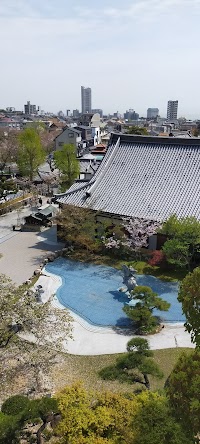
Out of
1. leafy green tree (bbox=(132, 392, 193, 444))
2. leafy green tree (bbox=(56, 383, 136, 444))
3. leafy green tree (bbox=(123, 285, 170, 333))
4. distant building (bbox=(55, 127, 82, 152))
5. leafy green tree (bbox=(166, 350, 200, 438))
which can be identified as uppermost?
distant building (bbox=(55, 127, 82, 152))

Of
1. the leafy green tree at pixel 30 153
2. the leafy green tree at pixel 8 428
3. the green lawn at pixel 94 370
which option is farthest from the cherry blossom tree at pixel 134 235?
the leafy green tree at pixel 30 153

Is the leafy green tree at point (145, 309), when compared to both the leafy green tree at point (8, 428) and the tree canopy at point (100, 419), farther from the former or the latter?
the leafy green tree at point (8, 428)

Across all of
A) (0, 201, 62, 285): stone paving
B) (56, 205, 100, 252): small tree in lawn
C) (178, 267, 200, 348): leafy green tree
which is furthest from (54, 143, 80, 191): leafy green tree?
(178, 267, 200, 348): leafy green tree

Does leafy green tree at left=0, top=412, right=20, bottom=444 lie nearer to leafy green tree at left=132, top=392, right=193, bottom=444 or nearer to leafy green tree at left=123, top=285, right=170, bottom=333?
leafy green tree at left=132, top=392, right=193, bottom=444

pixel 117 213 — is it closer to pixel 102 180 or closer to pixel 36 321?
pixel 102 180

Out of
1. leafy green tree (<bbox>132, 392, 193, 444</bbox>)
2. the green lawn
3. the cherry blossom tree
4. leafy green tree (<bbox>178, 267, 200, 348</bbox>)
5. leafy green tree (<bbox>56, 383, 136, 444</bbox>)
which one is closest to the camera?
leafy green tree (<bbox>178, 267, 200, 348</bbox>)

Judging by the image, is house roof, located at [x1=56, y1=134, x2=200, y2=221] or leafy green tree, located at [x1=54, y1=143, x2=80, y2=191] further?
leafy green tree, located at [x1=54, y1=143, x2=80, y2=191]

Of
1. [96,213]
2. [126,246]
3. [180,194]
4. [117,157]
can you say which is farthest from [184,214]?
[117,157]

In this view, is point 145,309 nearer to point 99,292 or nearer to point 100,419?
point 99,292
